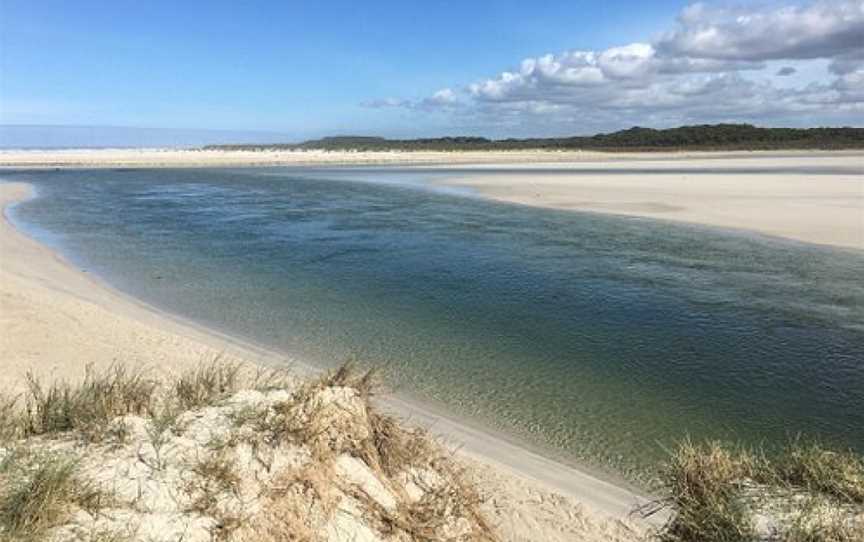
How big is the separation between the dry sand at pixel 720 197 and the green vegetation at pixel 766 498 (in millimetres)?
18331

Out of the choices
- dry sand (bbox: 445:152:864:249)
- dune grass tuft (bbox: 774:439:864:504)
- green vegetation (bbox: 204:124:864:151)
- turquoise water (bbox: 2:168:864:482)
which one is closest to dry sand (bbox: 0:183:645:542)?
turquoise water (bbox: 2:168:864:482)

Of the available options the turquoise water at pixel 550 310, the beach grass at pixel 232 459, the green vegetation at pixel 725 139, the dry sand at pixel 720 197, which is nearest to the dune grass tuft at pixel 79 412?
the beach grass at pixel 232 459

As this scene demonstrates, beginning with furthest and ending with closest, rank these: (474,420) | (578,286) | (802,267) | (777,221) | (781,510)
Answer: (777,221)
(802,267)
(578,286)
(474,420)
(781,510)

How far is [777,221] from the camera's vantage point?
24.4 metres

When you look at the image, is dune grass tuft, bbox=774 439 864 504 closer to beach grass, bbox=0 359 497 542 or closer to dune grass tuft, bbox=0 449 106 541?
beach grass, bbox=0 359 497 542

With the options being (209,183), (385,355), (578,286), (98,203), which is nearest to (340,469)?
(385,355)

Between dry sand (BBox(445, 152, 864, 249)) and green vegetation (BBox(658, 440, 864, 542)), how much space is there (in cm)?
1833

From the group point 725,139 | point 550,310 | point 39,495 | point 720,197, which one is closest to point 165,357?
point 39,495

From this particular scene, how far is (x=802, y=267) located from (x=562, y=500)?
13.9 metres

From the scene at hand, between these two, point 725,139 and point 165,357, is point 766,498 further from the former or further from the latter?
point 725,139

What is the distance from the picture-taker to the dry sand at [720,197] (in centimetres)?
2345

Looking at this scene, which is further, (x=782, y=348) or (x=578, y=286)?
(x=578, y=286)

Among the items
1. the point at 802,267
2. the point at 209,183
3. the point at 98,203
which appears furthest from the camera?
the point at 209,183

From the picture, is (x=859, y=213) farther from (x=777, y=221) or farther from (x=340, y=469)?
(x=340, y=469)
